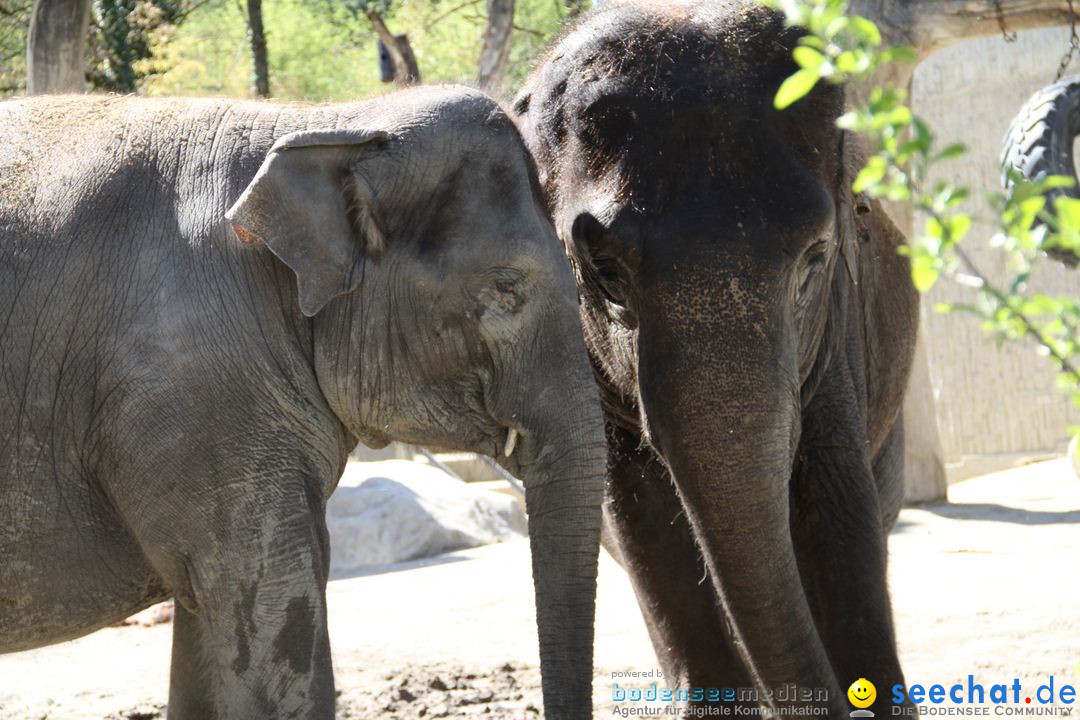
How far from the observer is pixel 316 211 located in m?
3.45

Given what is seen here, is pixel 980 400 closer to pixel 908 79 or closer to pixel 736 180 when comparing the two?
pixel 908 79

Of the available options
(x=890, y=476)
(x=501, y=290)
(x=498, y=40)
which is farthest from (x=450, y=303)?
(x=498, y=40)

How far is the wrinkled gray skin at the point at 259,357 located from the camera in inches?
129

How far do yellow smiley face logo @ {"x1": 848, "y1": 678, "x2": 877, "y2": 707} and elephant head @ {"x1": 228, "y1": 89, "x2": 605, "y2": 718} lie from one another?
92cm

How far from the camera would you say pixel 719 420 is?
3.46 metres

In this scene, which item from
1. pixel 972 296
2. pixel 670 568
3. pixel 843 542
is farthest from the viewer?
pixel 972 296

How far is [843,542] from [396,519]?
6.38m

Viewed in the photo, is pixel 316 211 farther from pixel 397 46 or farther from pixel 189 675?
pixel 397 46

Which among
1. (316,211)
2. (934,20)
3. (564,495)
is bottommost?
(564,495)

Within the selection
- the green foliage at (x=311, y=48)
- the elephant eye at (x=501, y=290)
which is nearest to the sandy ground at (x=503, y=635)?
the elephant eye at (x=501, y=290)

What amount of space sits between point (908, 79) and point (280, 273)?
727 cm

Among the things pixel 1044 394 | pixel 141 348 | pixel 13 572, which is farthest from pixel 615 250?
pixel 1044 394

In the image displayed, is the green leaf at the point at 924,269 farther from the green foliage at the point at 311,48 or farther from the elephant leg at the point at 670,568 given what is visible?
the green foliage at the point at 311,48

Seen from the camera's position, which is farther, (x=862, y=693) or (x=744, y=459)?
(x=862, y=693)
